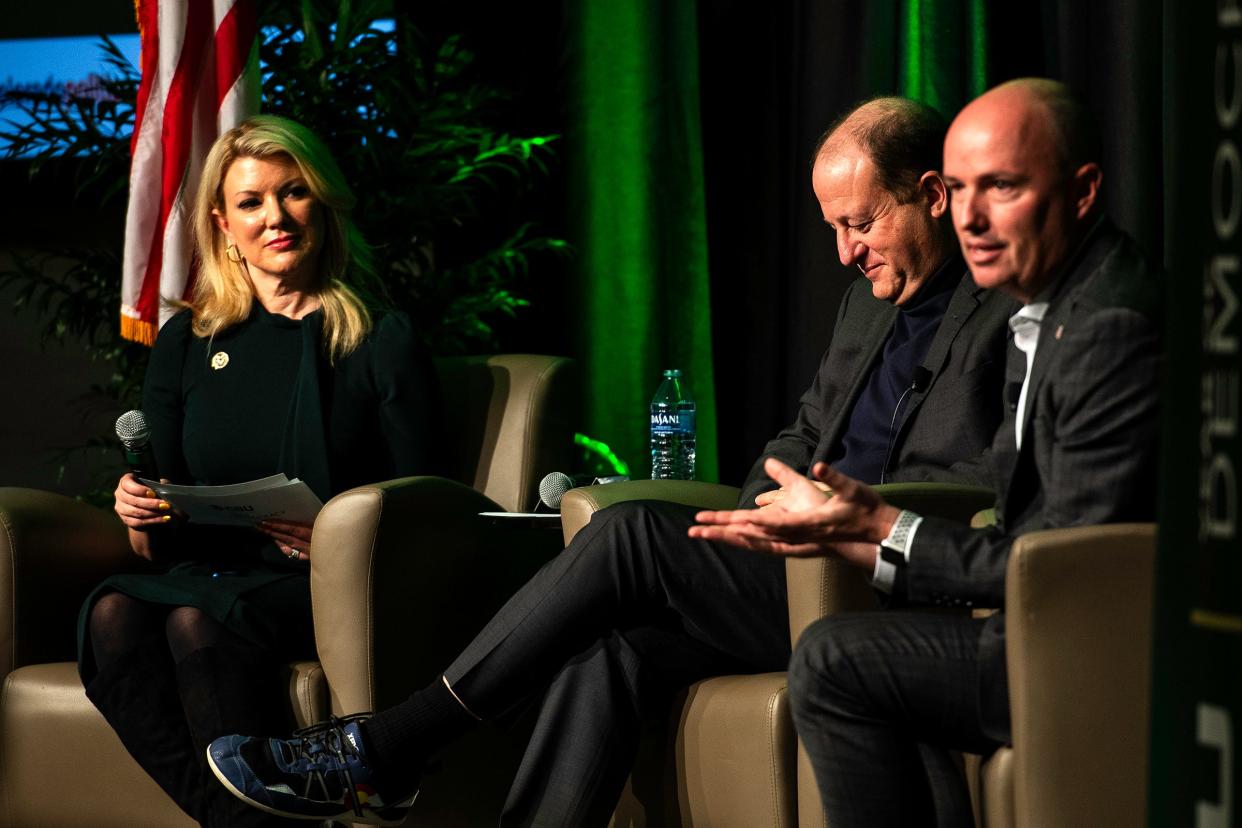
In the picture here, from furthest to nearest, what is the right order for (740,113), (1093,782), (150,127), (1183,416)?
(740,113) < (150,127) < (1093,782) < (1183,416)

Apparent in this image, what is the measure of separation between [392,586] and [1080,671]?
3.69 feet

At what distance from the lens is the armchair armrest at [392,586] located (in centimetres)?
225

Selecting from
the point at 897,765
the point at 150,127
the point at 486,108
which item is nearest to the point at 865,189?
the point at 897,765

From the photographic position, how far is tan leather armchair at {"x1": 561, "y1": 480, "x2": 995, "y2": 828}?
1.91 meters

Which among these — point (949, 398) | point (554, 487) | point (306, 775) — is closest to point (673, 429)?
point (554, 487)

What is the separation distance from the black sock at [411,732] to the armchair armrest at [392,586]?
16cm

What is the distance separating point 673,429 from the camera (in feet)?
11.7

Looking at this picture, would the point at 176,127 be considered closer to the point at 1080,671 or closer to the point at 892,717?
the point at 892,717

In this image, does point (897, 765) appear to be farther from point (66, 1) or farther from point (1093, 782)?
point (66, 1)

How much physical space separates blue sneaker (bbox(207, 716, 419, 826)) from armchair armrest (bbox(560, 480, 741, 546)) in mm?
480

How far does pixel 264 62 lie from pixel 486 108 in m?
0.56

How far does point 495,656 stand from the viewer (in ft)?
6.88

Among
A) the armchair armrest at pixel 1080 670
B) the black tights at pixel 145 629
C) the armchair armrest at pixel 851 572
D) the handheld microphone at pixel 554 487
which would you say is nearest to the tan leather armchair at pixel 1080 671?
the armchair armrest at pixel 1080 670

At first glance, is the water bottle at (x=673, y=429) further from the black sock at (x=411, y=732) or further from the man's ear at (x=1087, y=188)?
the man's ear at (x=1087, y=188)
